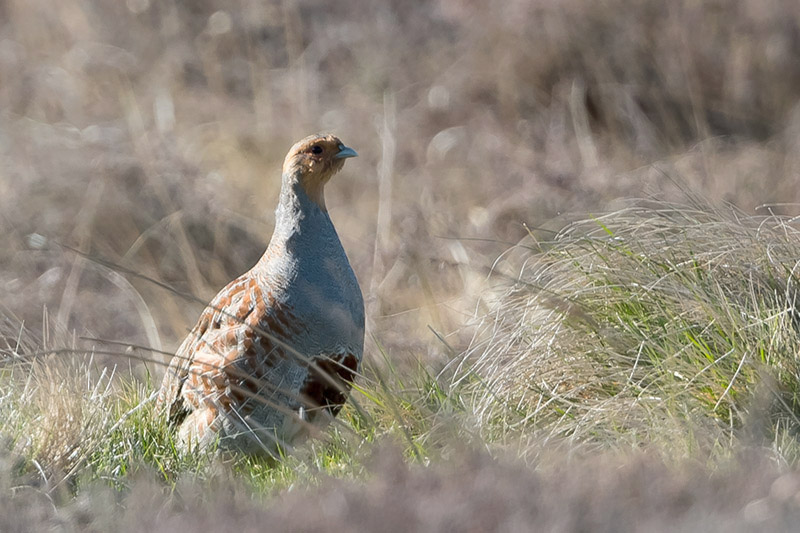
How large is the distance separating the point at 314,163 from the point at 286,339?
80cm

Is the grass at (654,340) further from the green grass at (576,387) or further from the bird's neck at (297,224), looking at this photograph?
the bird's neck at (297,224)

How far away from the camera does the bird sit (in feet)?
14.8

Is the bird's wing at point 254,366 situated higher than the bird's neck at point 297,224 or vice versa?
the bird's neck at point 297,224

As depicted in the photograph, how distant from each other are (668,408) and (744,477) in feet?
3.30

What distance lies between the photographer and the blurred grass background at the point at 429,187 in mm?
4234

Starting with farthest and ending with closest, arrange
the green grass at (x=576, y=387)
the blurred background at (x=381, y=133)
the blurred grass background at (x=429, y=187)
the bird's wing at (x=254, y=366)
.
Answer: the blurred background at (x=381, y=133), the bird's wing at (x=254, y=366), the blurred grass background at (x=429, y=187), the green grass at (x=576, y=387)

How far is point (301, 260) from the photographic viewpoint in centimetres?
461

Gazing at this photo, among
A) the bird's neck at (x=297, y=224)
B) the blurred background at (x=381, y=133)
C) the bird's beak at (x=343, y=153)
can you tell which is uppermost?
the bird's beak at (x=343, y=153)

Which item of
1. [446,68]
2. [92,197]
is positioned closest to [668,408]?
[92,197]

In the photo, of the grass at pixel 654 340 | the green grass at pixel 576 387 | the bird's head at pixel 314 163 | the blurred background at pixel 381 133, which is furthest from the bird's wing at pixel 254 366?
the blurred background at pixel 381 133

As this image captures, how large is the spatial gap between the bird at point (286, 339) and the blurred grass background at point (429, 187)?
222mm

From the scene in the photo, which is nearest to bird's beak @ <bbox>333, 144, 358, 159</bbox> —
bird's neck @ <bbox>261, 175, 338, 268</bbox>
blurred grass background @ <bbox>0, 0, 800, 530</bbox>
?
bird's neck @ <bbox>261, 175, 338, 268</bbox>

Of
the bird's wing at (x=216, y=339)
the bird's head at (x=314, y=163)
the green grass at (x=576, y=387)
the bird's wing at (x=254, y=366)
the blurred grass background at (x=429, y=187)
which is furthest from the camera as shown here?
the bird's head at (x=314, y=163)

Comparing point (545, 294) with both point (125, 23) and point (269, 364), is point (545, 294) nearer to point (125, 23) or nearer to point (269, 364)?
point (269, 364)
